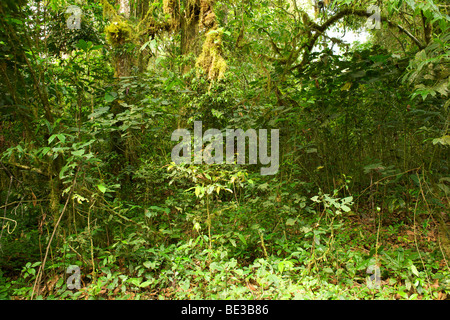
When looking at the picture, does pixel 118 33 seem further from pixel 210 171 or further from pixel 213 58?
pixel 210 171

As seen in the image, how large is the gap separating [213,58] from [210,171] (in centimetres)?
163

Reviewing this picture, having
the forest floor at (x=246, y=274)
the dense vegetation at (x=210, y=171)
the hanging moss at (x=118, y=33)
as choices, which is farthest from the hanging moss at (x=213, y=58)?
the forest floor at (x=246, y=274)

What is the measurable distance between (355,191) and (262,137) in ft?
4.73

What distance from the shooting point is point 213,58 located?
3.40 meters

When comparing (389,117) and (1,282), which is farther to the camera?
(389,117)

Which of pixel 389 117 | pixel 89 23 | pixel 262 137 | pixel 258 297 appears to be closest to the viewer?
pixel 258 297

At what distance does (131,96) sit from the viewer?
3.28 meters

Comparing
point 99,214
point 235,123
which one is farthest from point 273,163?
point 99,214

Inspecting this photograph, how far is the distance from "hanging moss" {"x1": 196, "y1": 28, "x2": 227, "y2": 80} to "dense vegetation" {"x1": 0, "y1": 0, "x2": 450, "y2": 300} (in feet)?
0.07

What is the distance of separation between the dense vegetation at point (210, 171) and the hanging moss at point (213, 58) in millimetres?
22

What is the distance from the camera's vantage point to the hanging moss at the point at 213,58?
3.35 m
